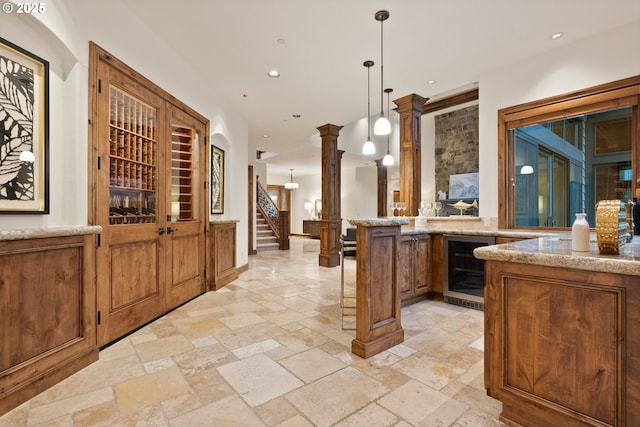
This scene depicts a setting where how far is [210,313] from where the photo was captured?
360 cm

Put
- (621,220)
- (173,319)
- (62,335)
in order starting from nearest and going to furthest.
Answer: (621,220)
(62,335)
(173,319)

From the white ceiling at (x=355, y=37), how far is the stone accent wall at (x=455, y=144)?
318 centimetres

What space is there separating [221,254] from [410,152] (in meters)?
3.25

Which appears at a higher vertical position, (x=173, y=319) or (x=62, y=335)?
(x=62, y=335)

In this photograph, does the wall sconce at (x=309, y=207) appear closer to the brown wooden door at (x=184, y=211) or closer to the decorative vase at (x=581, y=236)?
the brown wooden door at (x=184, y=211)

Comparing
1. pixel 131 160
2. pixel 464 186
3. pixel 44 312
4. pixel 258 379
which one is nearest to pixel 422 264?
pixel 258 379

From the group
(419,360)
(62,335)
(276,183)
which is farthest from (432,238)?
(276,183)

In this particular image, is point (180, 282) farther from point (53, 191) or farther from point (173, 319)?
point (53, 191)

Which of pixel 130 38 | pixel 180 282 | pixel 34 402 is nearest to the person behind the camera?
pixel 34 402

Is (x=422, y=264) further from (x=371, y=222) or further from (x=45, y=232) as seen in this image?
(x=45, y=232)

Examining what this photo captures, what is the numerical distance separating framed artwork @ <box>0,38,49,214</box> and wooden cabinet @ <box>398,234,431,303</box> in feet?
10.8

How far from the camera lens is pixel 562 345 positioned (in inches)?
59.8

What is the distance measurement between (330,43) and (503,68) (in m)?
2.33

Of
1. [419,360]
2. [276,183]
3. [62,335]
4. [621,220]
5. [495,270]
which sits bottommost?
[419,360]
